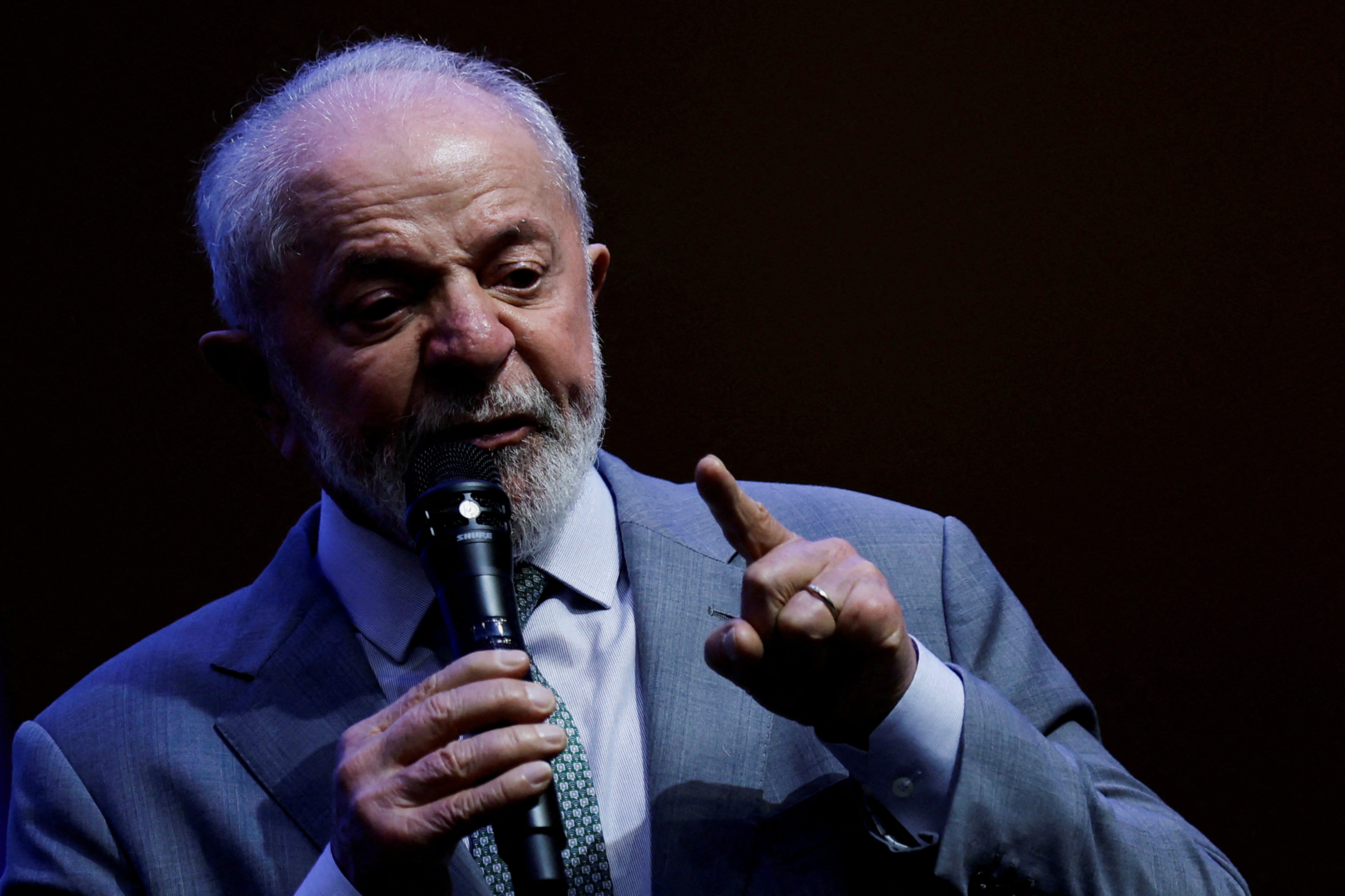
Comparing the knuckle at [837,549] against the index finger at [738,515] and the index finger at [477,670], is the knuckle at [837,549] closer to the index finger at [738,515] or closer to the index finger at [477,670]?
the index finger at [738,515]

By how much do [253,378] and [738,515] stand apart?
0.91m

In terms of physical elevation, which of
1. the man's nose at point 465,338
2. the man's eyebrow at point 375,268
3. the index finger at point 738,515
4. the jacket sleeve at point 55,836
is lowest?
the jacket sleeve at point 55,836

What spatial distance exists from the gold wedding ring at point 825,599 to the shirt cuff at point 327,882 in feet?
1.83

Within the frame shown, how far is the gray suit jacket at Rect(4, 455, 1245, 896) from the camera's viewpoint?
4.47 ft

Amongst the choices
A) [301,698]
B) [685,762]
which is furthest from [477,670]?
[301,698]

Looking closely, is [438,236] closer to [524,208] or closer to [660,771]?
[524,208]

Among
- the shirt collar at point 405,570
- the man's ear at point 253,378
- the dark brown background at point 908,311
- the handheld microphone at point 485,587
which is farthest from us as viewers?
the dark brown background at point 908,311

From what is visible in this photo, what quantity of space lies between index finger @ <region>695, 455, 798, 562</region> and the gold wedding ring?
8 centimetres

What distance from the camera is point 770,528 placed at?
4.15ft

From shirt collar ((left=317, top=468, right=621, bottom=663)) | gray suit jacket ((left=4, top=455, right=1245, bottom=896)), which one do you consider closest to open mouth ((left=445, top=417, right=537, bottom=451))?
shirt collar ((left=317, top=468, right=621, bottom=663))

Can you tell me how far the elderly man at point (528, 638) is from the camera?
4.35 ft

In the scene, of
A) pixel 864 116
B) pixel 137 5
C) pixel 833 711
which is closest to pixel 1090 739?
pixel 833 711

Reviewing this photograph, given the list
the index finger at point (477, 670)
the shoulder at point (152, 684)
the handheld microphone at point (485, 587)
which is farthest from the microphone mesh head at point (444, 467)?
the shoulder at point (152, 684)

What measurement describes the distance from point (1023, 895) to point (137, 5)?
2230 mm
